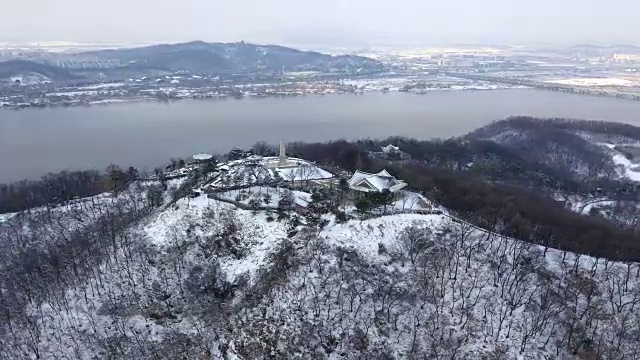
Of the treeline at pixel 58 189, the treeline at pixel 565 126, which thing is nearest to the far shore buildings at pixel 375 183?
the treeline at pixel 58 189

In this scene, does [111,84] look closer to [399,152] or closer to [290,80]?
[290,80]

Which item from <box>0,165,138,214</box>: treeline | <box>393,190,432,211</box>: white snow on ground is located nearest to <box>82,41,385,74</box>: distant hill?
<box>0,165,138,214</box>: treeline

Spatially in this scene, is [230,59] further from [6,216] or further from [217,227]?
[217,227]

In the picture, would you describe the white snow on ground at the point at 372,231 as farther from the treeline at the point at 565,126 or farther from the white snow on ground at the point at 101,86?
the white snow on ground at the point at 101,86

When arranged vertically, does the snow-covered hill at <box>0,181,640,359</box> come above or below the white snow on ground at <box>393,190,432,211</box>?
below

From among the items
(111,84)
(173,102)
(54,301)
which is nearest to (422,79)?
(173,102)

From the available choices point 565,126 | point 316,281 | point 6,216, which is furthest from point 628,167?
point 6,216

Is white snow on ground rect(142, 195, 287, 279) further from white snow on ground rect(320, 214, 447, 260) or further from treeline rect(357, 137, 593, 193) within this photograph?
treeline rect(357, 137, 593, 193)
